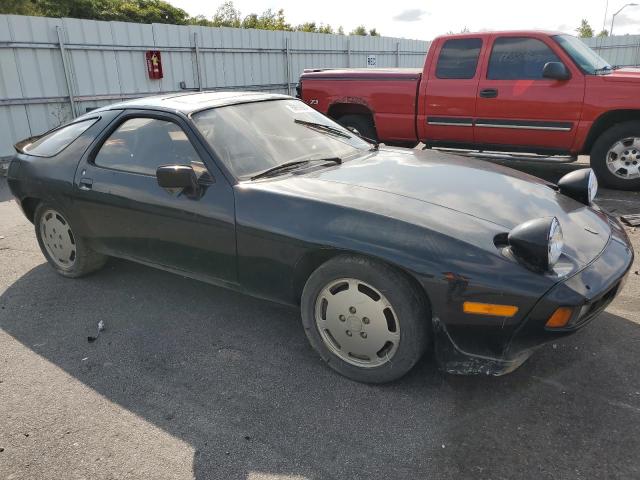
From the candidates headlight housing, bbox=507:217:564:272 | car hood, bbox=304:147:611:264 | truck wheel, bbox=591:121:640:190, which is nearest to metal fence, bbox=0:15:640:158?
car hood, bbox=304:147:611:264

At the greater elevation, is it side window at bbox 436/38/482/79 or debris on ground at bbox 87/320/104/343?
side window at bbox 436/38/482/79

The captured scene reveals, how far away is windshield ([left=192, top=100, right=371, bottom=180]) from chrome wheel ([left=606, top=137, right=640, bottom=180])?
3999mm

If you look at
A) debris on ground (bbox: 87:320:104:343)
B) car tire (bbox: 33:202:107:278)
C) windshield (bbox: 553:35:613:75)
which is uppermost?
windshield (bbox: 553:35:613:75)

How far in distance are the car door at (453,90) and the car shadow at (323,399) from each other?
172 inches

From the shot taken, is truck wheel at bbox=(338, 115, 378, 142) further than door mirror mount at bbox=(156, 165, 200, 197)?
Yes

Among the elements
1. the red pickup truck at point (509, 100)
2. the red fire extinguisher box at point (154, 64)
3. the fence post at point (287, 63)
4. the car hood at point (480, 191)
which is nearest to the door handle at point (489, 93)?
the red pickup truck at point (509, 100)

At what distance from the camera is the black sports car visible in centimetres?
238

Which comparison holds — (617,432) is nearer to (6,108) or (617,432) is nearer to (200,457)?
(200,457)

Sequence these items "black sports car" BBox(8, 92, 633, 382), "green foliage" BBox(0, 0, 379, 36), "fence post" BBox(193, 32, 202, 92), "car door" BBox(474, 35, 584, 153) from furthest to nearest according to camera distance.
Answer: "green foliage" BBox(0, 0, 379, 36)
"fence post" BBox(193, 32, 202, 92)
"car door" BBox(474, 35, 584, 153)
"black sports car" BBox(8, 92, 633, 382)

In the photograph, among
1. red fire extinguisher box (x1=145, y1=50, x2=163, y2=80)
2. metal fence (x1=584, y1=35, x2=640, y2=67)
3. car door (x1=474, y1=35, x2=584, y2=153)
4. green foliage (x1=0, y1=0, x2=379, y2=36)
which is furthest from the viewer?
green foliage (x1=0, y1=0, x2=379, y2=36)

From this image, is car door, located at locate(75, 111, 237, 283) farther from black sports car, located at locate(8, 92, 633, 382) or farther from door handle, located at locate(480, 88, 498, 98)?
door handle, located at locate(480, 88, 498, 98)

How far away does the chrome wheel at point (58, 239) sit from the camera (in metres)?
4.14

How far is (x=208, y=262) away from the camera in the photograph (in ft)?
10.5

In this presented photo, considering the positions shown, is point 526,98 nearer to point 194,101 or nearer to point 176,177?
point 194,101
